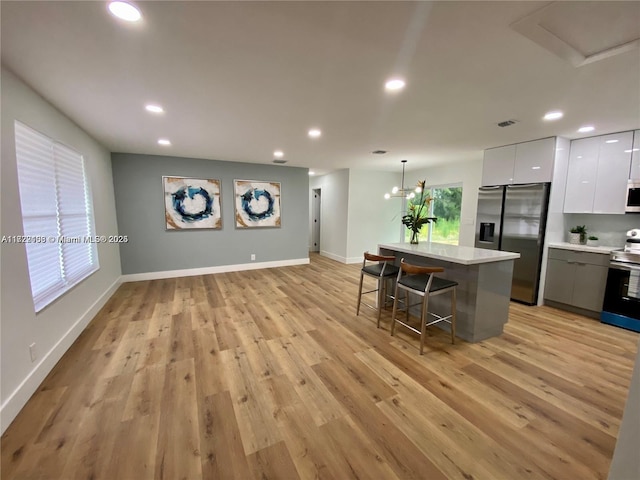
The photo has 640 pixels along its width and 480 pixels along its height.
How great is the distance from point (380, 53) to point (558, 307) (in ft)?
14.7

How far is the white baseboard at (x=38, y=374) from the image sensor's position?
5.62 feet

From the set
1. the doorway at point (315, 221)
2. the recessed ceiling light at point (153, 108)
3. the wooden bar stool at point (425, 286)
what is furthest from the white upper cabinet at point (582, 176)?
the doorway at point (315, 221)

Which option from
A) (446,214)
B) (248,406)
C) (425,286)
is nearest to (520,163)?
(446,214)

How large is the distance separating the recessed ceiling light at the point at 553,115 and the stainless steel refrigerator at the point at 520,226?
124 centimetres

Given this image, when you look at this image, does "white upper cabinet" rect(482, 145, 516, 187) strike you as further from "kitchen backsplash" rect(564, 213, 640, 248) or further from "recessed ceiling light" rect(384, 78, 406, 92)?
"recessed ceiling light" rect(384, 78, 406, 92)

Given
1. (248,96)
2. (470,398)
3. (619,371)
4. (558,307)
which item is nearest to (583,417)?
(470,398)

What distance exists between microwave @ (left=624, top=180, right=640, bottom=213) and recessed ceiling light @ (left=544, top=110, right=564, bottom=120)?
1565 millimetres

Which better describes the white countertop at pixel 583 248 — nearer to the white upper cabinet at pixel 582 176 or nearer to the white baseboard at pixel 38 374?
the white upper cabinet at pixel 582 176

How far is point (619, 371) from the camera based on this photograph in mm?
2359

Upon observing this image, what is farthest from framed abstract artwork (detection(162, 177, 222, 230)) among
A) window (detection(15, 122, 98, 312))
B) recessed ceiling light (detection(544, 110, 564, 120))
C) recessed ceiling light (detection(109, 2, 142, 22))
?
recessed ceiling light (detection(544, 110, 564, 120))

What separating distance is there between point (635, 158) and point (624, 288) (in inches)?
66.3

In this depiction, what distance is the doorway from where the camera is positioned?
8.42 metres

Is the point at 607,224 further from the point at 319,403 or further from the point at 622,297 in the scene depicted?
the point at 319,403

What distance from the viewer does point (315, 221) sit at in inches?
336
